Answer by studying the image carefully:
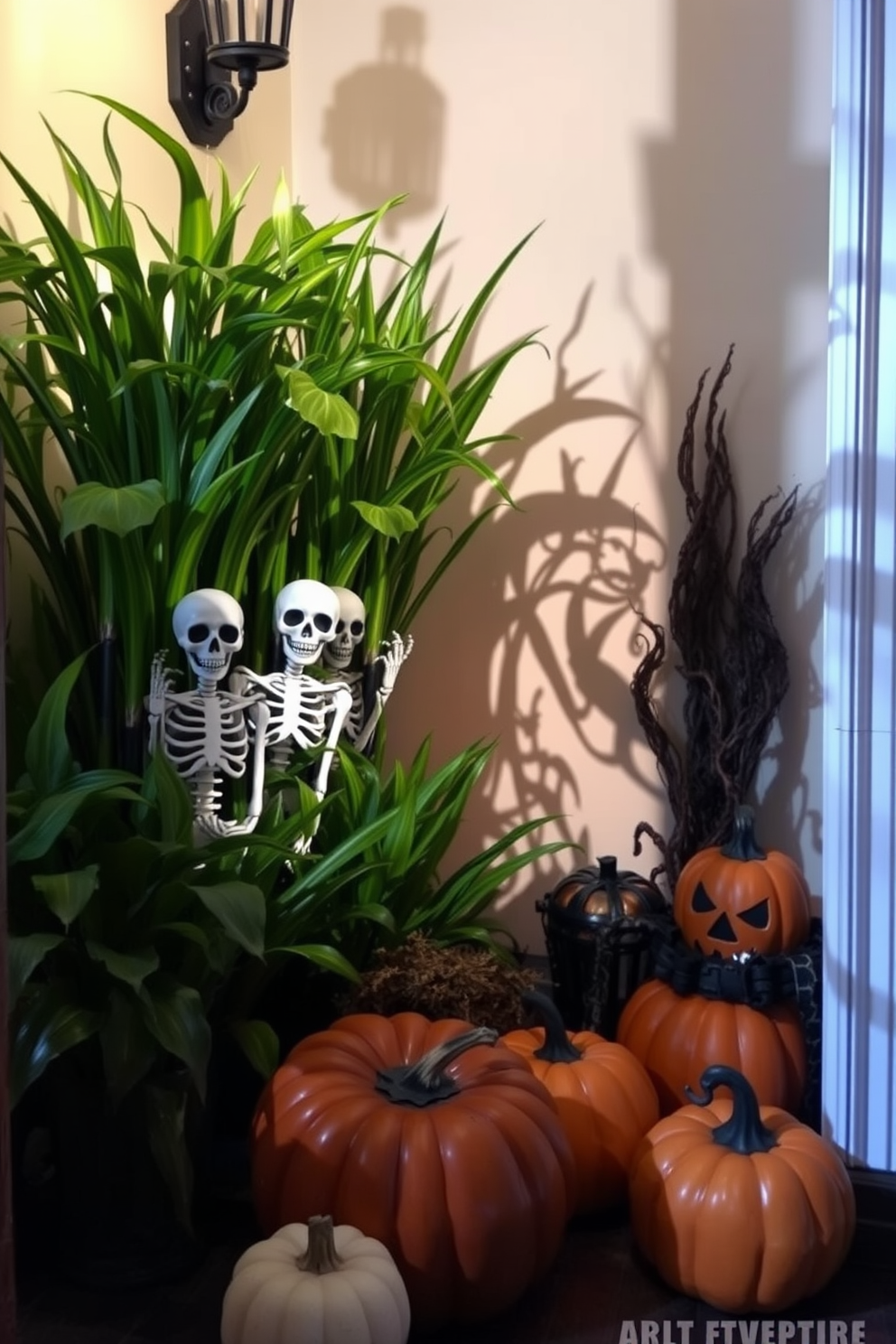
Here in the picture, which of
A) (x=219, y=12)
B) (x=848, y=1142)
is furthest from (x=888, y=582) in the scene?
(x=219, y=12)

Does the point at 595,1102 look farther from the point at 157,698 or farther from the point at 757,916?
the point at 157,698

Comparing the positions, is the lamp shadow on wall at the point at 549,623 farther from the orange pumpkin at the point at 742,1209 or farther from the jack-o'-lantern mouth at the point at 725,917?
the orange pumpkin at the point at 742,1209

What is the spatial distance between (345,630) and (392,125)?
1.11 metres

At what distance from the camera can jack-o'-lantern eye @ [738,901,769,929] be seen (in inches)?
74.0

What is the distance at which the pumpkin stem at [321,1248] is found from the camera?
129 cm

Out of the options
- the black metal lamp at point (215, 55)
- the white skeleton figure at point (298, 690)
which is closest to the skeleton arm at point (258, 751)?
the white skeleton figure at point (298, 690)

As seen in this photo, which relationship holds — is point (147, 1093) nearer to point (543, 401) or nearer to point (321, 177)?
point (543, 401)

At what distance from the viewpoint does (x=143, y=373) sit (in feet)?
5.22

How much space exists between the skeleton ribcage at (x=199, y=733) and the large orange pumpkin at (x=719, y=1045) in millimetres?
743

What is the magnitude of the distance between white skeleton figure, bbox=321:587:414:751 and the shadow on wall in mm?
875

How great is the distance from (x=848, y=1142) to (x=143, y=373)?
1335 millimetres

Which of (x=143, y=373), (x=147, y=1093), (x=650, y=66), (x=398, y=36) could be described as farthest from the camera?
(x=398, y=36)

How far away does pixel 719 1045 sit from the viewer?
1.81 meters

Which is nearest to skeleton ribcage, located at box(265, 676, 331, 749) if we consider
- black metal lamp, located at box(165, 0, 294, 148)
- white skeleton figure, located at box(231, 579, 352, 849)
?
white skeleton figure, located at box(231, 579, 352, 849)
